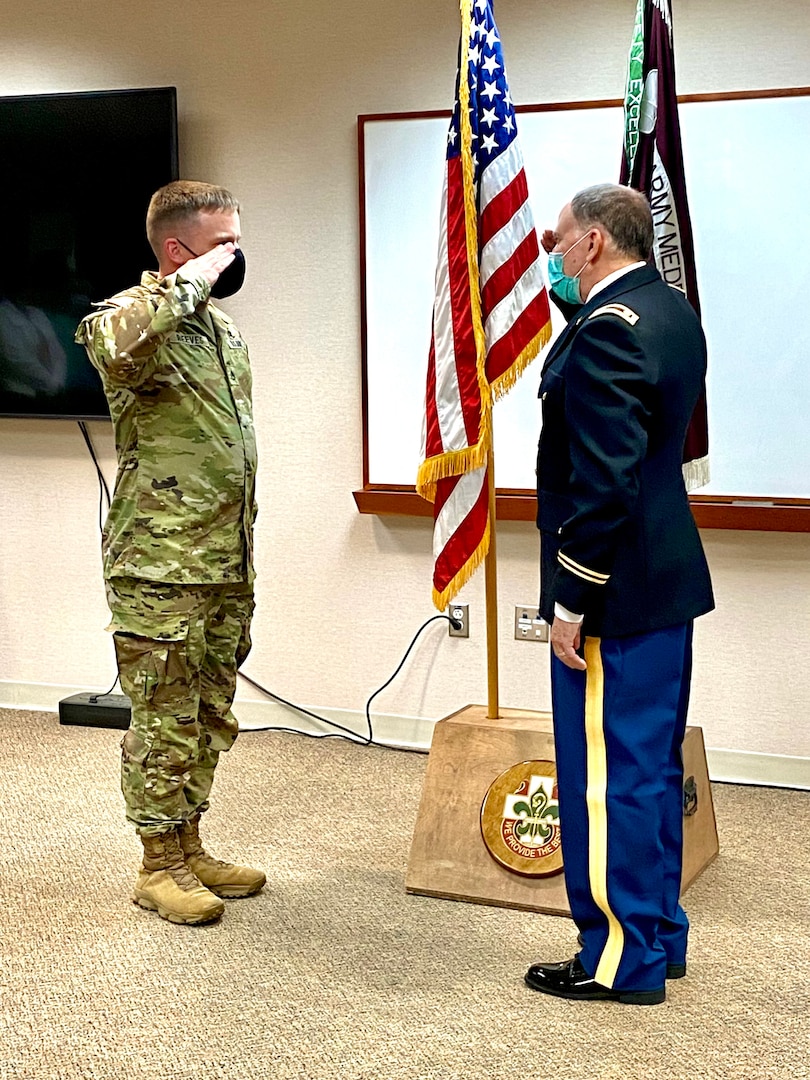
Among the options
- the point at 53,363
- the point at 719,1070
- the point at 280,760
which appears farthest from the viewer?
the point at 53,363

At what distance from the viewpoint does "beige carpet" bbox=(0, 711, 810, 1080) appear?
2.32 metres

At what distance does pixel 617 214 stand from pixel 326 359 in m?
1.98

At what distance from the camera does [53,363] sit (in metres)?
4.53

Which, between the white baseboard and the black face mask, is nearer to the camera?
the black face mask

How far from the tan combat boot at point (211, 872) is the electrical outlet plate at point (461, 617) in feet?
4.40

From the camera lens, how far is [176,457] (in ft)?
9.26

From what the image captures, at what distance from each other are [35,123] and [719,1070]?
3.68 meters

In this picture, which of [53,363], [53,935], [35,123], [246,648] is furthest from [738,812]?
[35,123]

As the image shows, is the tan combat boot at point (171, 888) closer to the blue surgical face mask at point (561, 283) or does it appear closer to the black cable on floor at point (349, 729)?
the black cable on floor at point (349, 729)

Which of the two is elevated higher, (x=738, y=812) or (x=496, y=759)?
(x=496, y=759)

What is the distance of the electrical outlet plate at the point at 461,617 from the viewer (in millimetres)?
4180

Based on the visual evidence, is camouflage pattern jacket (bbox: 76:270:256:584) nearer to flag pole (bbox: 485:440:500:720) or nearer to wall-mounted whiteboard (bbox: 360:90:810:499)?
flag pole (bbox: 485:440:500:720)

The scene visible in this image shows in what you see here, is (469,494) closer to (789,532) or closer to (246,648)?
(246,648)

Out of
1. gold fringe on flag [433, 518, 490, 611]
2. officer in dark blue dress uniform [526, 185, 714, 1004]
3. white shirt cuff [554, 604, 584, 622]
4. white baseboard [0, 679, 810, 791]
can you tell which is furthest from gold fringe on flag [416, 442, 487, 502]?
white baseboard [0, 679, 810, 791]
